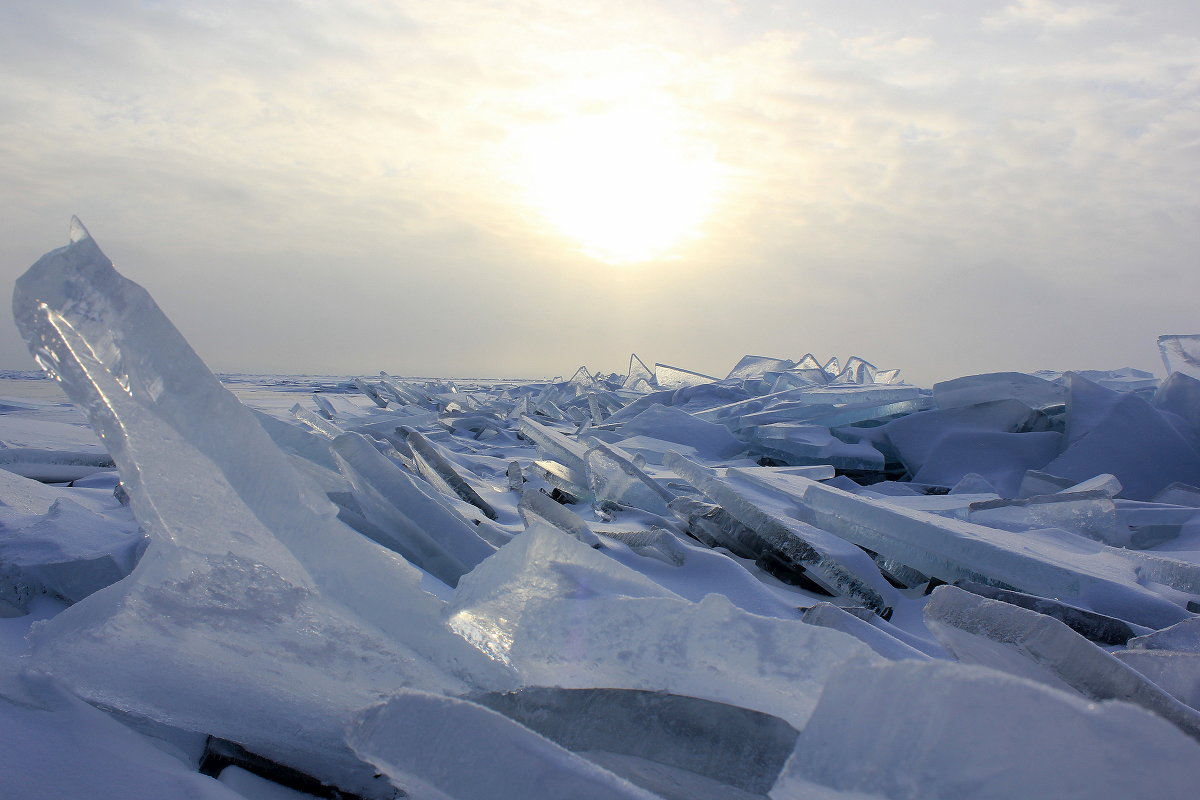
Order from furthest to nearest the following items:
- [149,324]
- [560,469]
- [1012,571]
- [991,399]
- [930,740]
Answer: [991,399] < [560,469] < [1012,571] < [149,324] < [930,740]

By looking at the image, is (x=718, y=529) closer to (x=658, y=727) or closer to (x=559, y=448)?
(x=658, y=727)

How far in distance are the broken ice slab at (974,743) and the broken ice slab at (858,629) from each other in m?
0.53

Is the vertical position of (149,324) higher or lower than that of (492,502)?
higher

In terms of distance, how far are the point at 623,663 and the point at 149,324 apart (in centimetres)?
51

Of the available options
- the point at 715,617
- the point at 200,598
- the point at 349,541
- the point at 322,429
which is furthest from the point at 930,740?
the point at 322,429

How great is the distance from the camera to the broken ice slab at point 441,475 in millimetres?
1916

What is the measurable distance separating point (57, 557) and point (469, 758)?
0.77 meters

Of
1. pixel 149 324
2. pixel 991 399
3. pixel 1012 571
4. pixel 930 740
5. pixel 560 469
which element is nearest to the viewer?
pixel 930 740

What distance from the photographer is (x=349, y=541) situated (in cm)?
68

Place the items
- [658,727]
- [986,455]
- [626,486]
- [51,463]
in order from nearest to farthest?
[658,727] < [51,463] < [626,486] < [986,455]

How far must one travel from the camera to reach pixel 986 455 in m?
3.38

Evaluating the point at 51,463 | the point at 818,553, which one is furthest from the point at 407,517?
the point at 51,463

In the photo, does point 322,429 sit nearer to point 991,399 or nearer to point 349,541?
point 349,541

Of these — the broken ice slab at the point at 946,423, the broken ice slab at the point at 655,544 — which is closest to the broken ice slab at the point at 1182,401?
the broken ice slab at the point at 946,423
